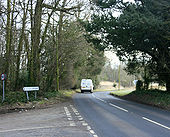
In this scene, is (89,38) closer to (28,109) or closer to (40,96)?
(40,96)

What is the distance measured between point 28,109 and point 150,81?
16.9 m

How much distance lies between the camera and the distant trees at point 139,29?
1822 cm

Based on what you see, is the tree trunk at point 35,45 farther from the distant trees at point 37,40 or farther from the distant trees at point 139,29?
the distant trees at point 139,29

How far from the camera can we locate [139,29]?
19344mm

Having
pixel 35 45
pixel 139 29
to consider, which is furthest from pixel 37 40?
pixel 139 29

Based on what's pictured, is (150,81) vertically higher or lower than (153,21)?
lower

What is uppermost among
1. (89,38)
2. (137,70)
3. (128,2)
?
(128,2)

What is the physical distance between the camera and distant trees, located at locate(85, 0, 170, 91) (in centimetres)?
1822

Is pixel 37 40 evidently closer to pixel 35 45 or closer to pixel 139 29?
pixel 35 45

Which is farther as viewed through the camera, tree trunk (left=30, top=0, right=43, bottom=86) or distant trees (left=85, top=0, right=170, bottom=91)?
tree trunk (left=30, top=0, right=43, bottom=86)

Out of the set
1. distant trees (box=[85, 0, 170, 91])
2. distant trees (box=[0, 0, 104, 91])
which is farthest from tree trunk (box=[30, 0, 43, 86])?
distant trees (box=[85, 0, 170, 91])

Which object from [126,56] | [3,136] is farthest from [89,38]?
[3,136]

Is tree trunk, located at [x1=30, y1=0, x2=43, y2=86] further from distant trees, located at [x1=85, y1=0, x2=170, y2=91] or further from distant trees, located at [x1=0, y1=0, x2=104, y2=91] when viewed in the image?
distant trees, located at [x1=85, y1=0, x2=170, y2=91]

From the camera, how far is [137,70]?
2995 cm
